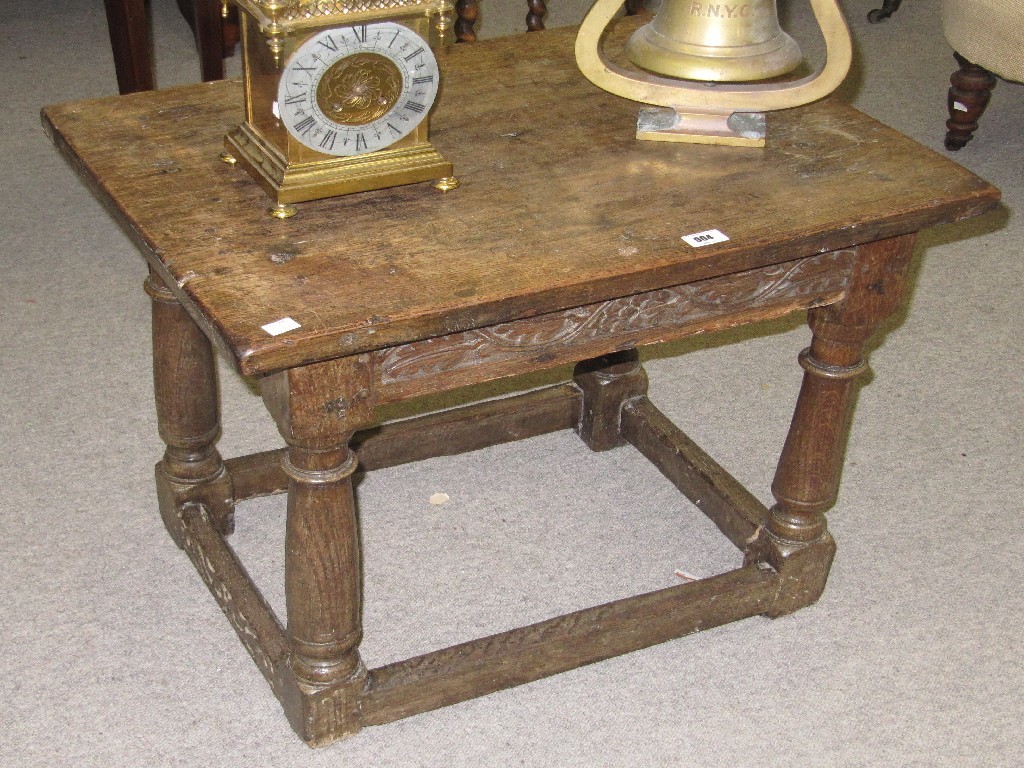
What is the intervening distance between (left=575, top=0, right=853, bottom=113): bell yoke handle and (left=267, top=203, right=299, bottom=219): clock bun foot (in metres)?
0.44

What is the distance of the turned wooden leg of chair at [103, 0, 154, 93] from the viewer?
2594 millimetres

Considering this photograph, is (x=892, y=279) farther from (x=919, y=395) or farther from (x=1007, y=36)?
(x=1007, y=36)

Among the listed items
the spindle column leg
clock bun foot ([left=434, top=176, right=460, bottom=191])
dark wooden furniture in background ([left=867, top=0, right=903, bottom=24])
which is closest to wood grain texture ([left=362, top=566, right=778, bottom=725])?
the spindle column leg

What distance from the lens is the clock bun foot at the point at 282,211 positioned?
4.61 feet

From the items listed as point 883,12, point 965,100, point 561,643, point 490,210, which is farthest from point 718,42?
point 883,12

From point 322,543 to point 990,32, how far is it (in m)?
1.91

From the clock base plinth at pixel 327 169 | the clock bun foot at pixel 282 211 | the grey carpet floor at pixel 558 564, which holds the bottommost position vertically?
the grey carpet floor at pixel 558 564

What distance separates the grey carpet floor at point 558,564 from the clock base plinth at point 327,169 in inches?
23.2

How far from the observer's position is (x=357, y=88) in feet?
4.58

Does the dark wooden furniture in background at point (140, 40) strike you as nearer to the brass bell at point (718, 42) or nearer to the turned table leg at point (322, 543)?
the brass bell at point (718, 42)

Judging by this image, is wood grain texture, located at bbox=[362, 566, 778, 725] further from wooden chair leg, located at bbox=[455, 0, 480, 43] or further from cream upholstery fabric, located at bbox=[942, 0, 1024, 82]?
wooden chair leg, located at bbox=[455, 0, 480, 43]

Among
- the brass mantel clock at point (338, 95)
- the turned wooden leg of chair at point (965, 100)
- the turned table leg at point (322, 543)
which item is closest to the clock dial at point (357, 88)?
the brass mantel clock at point (338, 95)

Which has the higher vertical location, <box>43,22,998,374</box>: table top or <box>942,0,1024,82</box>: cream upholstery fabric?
<box>43,22,998,374</box>: table top

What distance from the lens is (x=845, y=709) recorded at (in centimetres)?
168
